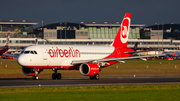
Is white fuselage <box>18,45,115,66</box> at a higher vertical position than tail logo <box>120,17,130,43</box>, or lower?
lower

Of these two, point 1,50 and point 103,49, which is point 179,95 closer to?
point 103,49

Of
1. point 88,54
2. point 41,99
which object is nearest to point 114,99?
point 41,99

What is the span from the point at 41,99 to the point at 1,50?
395 ft

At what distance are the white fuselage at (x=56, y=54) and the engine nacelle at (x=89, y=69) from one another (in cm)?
214

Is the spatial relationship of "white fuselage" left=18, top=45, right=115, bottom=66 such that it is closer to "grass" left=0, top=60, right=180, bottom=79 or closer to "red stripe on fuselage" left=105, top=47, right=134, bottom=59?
"red stripe on fuselage" left=105, top=47, right=134, bottom=59

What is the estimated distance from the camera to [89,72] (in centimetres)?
4300

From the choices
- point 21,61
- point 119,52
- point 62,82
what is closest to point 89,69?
point 62,82

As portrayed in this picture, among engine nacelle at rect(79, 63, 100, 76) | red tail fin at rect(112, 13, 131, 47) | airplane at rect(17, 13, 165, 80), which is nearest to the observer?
airplane at rect(17, 13, 165, 80)

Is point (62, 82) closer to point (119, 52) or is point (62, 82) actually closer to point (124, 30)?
point (119, 52)

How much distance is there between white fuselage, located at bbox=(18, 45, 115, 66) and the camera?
41375 mm

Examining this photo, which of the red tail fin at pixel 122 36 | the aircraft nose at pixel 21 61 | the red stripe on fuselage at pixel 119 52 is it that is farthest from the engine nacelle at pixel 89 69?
the red tail fin at pixel 122 36

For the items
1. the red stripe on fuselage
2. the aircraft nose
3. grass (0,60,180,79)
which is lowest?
grass (0,60,180,79)

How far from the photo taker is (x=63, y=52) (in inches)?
1768

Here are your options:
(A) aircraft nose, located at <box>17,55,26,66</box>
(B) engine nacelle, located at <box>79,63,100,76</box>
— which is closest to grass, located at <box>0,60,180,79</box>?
(B) engine nacelle, located at <box>79,63,100,76</box>
